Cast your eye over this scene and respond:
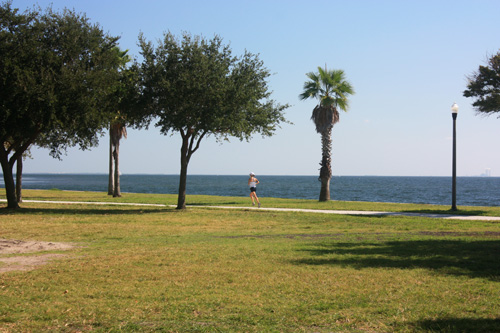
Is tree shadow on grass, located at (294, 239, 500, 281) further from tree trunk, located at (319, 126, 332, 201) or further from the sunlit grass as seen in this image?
tree trunk, located at (319, 126, 332, 201)

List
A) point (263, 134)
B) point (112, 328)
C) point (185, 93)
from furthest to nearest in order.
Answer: point (263, 134), point (185, 93), point (112, 328)

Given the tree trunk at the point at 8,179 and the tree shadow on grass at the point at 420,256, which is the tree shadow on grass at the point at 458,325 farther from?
the tree trunk at the point at 8,179

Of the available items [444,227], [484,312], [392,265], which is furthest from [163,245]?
[444,227]

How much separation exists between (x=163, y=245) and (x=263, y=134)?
1457 centimetres

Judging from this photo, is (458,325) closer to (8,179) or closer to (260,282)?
(260,282)

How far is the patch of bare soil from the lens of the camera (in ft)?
32.9

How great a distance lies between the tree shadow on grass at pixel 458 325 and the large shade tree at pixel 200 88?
717 inches

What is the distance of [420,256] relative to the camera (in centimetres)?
1116

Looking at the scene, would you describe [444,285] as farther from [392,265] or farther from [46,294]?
[46,294]

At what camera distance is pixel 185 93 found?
2394 centimetres

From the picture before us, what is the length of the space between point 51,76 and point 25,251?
40.5 feet

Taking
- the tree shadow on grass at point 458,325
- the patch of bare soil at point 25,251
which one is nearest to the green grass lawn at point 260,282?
the tree shadow on grass at point 458,325

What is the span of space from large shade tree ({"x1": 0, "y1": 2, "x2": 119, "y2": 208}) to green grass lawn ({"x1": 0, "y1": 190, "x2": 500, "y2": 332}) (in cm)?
758

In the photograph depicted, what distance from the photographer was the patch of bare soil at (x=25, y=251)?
1004 centimetres
